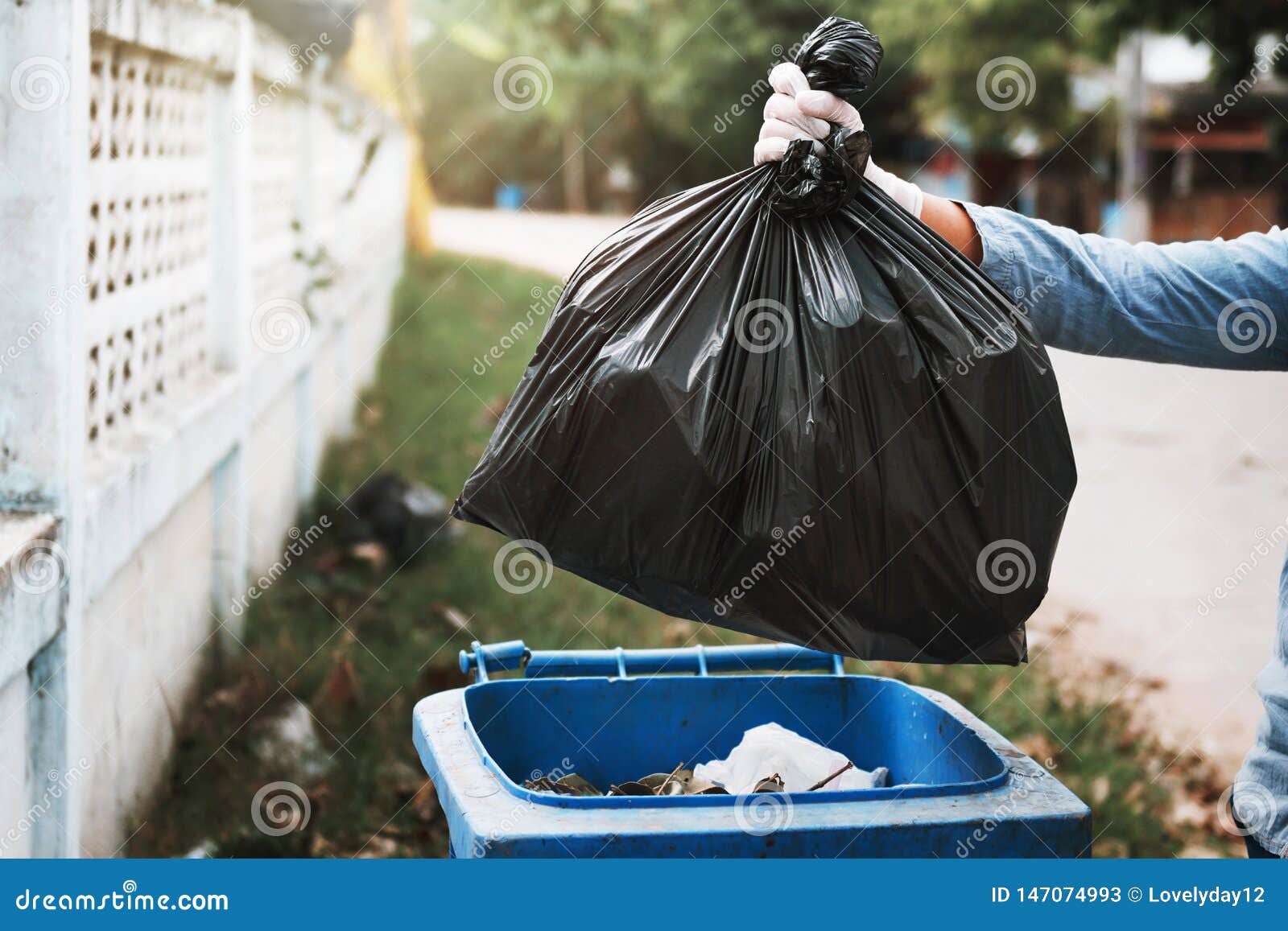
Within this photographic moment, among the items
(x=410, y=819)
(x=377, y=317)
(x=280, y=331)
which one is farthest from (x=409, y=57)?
(x=410, y=819)

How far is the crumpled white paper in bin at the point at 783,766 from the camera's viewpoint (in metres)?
1.92

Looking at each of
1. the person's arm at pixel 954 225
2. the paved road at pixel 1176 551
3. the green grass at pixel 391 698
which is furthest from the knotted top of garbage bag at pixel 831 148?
the paved road at pixel 1176 551

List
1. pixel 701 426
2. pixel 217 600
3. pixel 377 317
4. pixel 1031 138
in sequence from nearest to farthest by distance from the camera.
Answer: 1. pixel 701 426
2. pixel 217 600
3. pixel 377 317
4. pixel 1031 138

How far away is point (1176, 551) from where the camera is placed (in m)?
5.91

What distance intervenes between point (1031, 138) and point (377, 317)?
55.5 feet

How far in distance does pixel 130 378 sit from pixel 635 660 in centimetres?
161

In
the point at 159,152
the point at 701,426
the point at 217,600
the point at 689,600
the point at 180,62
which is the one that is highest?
the point at 180,62

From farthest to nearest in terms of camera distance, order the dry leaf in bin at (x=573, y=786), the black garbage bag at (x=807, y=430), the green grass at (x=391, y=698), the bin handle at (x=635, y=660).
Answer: the green grass at (x=391, y=698) < the bin handle at (x=635, y=660) < the dry leaf in bin at (x=573, y=786) < the black garbage bag at (x=807, y=430)

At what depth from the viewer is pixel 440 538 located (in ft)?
17.2

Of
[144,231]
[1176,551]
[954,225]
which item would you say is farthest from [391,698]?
[1176,551]

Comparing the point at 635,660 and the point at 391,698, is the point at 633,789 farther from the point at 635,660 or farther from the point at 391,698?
the point at 391,698

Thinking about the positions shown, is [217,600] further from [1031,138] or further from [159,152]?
[1031,138]

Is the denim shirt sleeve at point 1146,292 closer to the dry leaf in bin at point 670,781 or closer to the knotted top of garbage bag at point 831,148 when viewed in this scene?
the knotted top of garbage bag at point 831,148

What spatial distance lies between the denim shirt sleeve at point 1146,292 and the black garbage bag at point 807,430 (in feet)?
0.41
